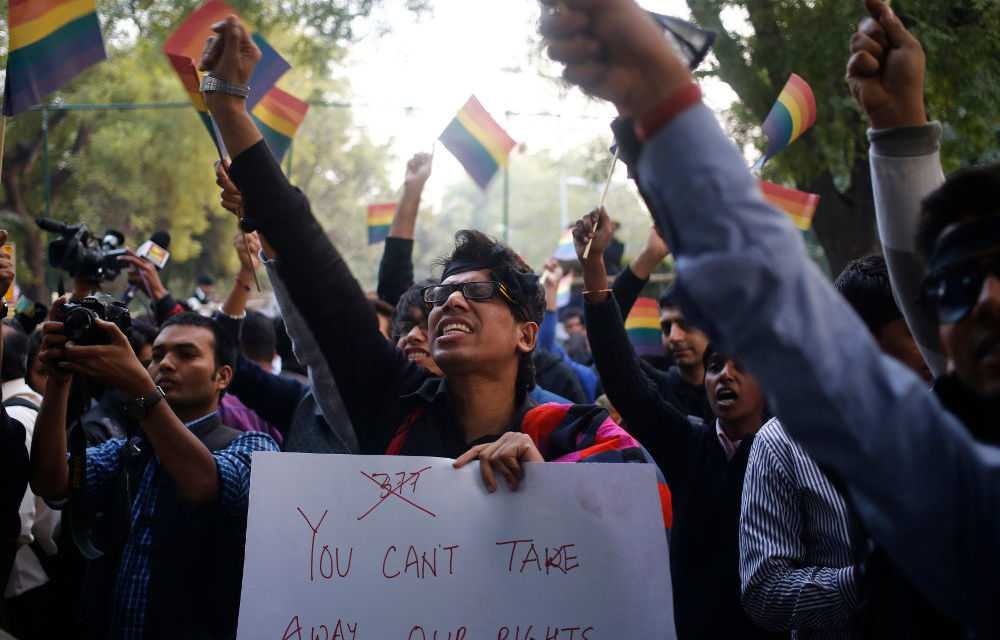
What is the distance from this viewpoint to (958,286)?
103cm

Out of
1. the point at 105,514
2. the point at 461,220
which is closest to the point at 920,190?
the point at 105,514

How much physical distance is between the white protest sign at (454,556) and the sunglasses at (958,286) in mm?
936

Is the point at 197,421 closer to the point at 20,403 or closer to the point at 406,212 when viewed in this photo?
the point at 20,403

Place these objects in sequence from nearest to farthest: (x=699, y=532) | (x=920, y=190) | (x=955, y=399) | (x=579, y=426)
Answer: (x=955, y=399) < (x=920, y=190) < (x=579, y=426) < (x=699, y=532)

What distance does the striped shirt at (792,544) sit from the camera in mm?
1986

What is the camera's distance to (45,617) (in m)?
3.40

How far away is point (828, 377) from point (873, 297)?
127 cm

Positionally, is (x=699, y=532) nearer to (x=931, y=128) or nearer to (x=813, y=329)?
(x=931, y=128)

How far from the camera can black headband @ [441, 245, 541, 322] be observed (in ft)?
8.29

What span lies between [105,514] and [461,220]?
2887 inches

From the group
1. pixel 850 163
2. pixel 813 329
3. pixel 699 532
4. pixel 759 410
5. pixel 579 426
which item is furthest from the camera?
pixel 850 163

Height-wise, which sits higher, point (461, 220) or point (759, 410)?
point (759, 410)

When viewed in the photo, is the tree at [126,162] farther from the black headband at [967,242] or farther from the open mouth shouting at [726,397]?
the black headband at [967,242]

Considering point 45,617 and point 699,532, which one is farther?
point 45,617
